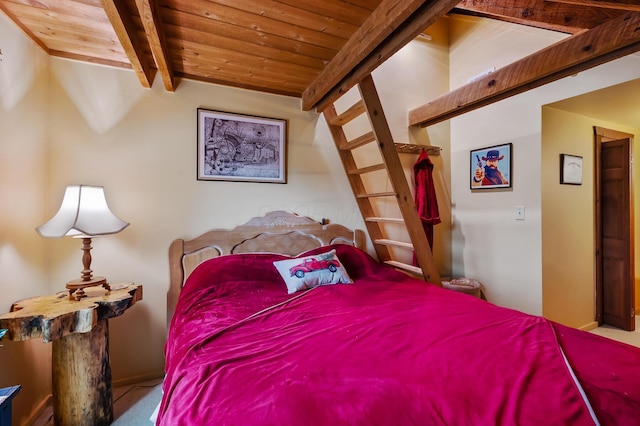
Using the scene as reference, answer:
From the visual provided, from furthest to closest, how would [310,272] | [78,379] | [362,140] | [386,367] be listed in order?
[362,140] → [310,272] → [78,379] → [386,367]

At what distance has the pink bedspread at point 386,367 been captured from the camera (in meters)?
0.73

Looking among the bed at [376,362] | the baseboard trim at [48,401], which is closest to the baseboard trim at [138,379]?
the baseboard trim at [48,401]

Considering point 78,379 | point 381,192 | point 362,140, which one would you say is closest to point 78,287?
point 78,379

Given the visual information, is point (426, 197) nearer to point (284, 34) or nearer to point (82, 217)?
point (284, 34)

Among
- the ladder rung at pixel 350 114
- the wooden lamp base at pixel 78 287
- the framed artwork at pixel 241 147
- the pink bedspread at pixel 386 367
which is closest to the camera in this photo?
the pink bedspread at pixel 386 367

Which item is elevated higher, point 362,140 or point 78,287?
point 362,140

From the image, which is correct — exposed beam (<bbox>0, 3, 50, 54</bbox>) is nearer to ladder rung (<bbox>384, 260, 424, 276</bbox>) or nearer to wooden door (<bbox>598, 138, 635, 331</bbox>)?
ladder rung (<bbox>384, 260, 424, 276</bbox>)

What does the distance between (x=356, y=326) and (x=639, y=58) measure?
2.63 meters

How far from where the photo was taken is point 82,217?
1514 millimetres

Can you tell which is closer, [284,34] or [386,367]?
[386,367]

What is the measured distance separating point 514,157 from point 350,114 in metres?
1.57

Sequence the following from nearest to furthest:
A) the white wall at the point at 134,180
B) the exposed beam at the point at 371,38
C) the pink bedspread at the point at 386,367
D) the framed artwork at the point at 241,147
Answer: the pink bedspread at the point at 386,367
the exposed beam at the point at 371,38
the white wall at the point at 134,180
the framed artwork at the point at 241,147

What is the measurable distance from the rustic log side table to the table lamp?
0.29 feet

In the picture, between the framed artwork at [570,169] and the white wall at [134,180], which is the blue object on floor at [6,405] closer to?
the white wall at [134,180]
